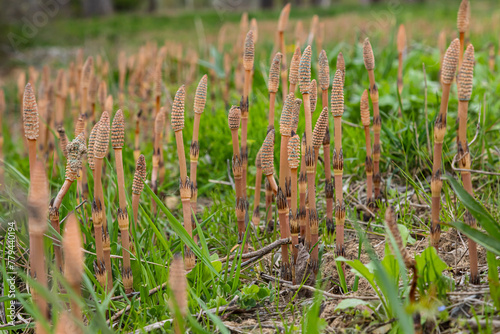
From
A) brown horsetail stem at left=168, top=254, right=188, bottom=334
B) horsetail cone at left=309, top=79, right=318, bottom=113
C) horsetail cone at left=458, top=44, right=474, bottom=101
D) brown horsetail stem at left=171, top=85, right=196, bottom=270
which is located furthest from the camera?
horsetail cone at left=309, top=79, right=318, bottom=113

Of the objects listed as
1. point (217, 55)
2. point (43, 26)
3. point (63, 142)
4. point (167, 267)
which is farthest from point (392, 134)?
point (43, 26)

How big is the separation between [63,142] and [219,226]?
714mm

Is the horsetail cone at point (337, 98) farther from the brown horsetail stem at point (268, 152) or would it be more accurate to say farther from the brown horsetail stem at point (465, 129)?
the brown horsetail stem at point (465, 129)

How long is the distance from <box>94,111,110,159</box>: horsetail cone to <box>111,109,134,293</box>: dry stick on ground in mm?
43

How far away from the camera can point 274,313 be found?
1.45 metres

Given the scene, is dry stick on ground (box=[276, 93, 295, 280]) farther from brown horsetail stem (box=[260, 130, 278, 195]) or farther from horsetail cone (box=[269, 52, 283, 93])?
horsetail cone (box=[269, 52, 283, 93])

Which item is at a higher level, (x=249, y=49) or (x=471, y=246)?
(x=249, y=49)

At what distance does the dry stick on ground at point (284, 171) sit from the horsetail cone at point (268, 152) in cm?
3

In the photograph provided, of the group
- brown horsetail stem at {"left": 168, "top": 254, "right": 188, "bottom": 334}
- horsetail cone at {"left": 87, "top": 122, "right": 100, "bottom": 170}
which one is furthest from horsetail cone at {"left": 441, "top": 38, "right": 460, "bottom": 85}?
horsetail cone at {"left": 87, "top": 122, "right": 100, "bottom": 170}

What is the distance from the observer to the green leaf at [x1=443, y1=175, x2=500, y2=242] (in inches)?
48.1

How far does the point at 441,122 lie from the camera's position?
4.38 ft

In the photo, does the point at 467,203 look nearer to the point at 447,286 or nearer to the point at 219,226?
the point at 447,286

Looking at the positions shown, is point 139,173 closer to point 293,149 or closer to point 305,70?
point 293,149

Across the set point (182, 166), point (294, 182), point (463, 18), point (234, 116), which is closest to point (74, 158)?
point (182, 166)
